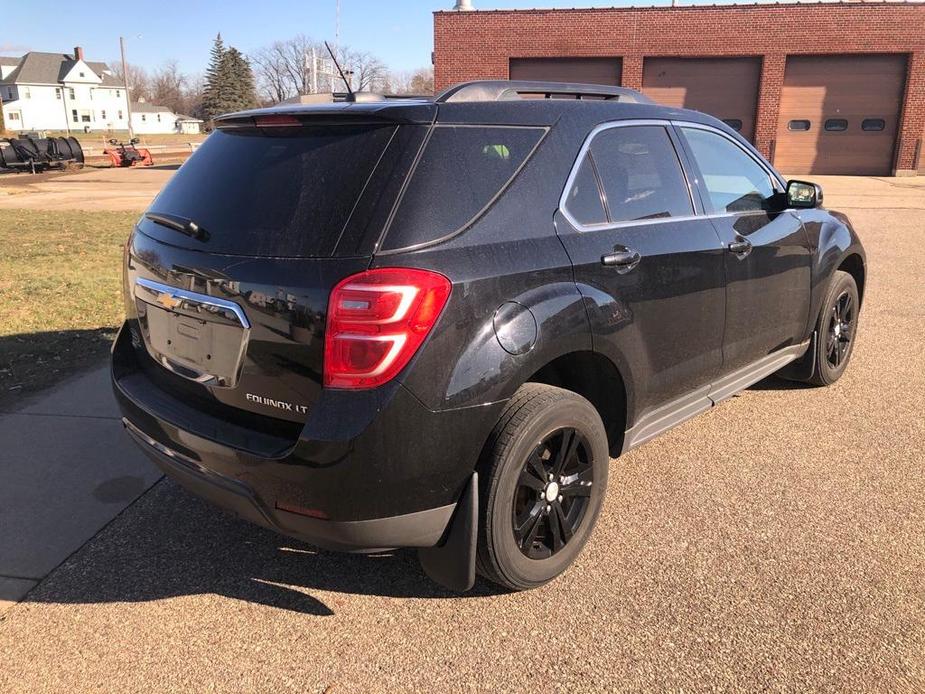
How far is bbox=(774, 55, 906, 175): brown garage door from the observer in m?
25.0

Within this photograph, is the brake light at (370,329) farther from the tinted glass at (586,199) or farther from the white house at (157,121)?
the white house at (157,121)

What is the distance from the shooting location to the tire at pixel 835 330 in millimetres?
4738

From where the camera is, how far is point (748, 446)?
13.6 feet

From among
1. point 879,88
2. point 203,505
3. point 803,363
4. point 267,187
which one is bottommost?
point 203,505

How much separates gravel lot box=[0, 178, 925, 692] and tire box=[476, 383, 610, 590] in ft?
0.53

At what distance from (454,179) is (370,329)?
2.05 ft

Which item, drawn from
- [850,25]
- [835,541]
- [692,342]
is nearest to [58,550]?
[692,342]

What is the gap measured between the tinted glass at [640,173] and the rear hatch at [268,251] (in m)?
0.93

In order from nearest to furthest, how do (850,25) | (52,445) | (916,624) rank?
(916,624), (52,445), (850,25)

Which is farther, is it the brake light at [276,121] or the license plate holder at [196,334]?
the brake light at [276,121]

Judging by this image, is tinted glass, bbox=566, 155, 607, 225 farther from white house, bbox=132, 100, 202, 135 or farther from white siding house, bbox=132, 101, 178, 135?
white siding house, bbox=132, 101, 178, 135

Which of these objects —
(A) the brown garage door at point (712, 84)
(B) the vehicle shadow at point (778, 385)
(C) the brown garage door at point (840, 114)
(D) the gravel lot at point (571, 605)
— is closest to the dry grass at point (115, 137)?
(A) the brown garage door at point (712, 84)

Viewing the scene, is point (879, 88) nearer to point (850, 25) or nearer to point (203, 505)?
point (850, 25)

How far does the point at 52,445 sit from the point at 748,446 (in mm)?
3880
